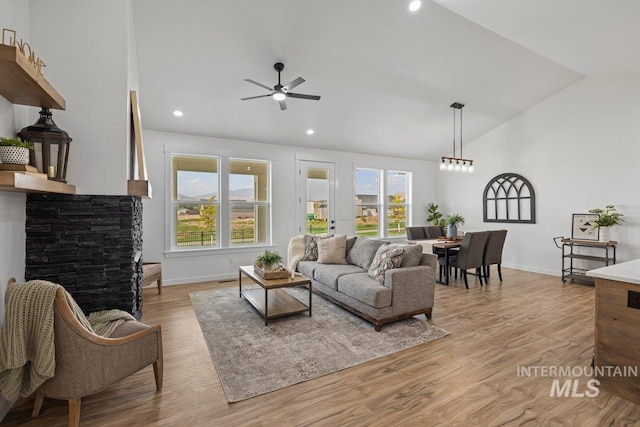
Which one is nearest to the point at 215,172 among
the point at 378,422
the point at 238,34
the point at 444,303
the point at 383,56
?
the point at 238,34

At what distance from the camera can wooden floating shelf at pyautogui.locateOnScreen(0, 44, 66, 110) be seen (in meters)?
1.49

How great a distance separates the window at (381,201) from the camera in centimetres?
719

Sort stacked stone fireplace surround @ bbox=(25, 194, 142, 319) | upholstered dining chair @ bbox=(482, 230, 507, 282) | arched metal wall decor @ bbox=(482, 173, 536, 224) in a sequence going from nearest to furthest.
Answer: stacked stone fireplace surround @ bbox=(25, 194, 142, 319), upholstered dining chair @ bbox=(482, 230, 507, 282), arched metal wall decor @ bbox=(482, 173, 536, 224)

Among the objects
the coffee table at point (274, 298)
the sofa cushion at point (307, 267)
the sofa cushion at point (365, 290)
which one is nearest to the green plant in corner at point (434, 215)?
the sofa cushion at point (307, 267)

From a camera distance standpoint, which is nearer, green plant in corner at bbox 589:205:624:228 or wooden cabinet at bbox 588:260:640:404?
wooden cabinet at bbox 588:260:640:404

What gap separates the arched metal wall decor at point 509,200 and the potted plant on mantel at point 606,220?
1.09 meters

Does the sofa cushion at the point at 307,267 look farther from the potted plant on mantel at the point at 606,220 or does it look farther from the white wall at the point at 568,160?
the potted plant on mantel at the point at 606,220

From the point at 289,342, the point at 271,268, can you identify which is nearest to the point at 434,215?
the point at 271,268

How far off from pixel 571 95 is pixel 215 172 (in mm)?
6844

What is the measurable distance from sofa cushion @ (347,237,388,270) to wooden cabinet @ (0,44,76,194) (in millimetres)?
3422

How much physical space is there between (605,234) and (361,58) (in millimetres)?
5004

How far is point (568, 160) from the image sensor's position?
559cm

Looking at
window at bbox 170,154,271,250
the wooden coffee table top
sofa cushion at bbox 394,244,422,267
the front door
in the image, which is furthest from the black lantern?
the front door

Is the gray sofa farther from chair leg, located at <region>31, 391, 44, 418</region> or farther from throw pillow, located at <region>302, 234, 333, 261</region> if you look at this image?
chair leg, located at <region>31, 391, 44, 418</region>
